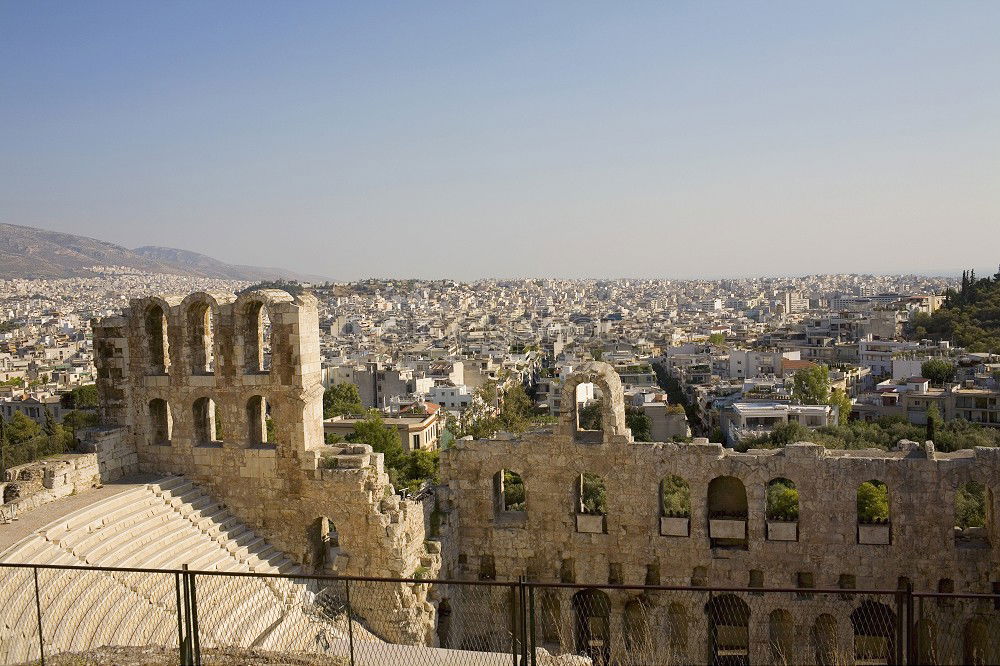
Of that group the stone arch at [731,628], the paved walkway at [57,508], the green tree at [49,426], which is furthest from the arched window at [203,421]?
the green tree at [49,426]

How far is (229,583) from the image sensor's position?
51.0ft

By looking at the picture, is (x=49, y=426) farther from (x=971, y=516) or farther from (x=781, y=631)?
(x=971, y=516)

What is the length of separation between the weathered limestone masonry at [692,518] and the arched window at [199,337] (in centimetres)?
598

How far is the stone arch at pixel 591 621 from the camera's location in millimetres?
19750

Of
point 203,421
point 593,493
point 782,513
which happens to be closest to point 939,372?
point 593,493

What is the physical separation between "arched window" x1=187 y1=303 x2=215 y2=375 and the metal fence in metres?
5.46

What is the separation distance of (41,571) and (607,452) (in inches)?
448

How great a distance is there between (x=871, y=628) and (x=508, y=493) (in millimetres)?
11185

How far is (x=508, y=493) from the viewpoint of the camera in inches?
1051

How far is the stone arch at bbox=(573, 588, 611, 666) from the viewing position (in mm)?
19750

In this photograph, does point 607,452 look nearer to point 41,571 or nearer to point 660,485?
point 660,485

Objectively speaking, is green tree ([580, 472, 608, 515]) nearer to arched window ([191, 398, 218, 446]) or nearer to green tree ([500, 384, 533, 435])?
arched window ([191, 398, 218, 446])

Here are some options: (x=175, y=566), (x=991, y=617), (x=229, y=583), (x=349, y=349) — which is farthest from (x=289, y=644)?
(x=349, y=349)

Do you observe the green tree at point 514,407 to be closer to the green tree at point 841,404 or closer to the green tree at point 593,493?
the green tree at point 841,404
